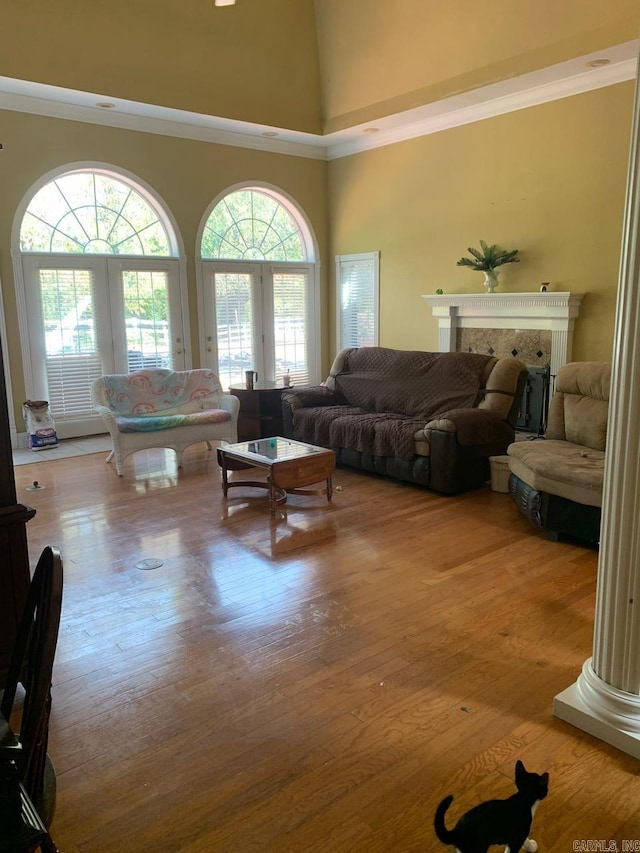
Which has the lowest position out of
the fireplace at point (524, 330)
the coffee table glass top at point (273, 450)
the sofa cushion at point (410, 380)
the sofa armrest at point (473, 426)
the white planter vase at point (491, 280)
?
the coffee table glass top at point (273, 450)

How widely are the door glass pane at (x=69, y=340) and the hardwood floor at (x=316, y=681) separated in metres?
2.77

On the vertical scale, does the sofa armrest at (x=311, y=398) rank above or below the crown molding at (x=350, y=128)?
below

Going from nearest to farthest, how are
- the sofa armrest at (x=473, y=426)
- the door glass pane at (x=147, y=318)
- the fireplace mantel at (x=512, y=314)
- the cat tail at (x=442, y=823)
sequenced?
the cat tail at (x=442, y=823), the sofa armrest at (x=473, y=426), the fireplace mantel at (x=512, y=314), the door glass pane at (x=147, y=318)

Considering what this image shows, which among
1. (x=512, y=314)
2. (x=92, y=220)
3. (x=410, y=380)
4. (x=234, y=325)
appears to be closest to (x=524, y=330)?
(x=512, y=314)

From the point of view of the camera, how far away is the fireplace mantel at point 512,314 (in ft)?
19.0

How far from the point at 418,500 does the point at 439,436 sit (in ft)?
1.58

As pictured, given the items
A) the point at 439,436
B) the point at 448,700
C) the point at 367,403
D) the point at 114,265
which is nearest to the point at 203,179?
the point at 114,265

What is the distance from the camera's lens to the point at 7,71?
5352mm

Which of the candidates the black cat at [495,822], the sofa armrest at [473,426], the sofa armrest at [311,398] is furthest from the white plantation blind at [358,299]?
the black cat at [495,822]

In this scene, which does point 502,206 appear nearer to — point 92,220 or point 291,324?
point 291,324

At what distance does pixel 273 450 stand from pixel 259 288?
150 inches

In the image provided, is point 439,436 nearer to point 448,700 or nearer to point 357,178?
point 448,700

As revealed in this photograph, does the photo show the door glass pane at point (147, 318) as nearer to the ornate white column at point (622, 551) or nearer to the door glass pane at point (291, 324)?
the door glass pane at point (291, 324)

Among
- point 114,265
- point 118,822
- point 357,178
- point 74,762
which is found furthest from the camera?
point 357,178
